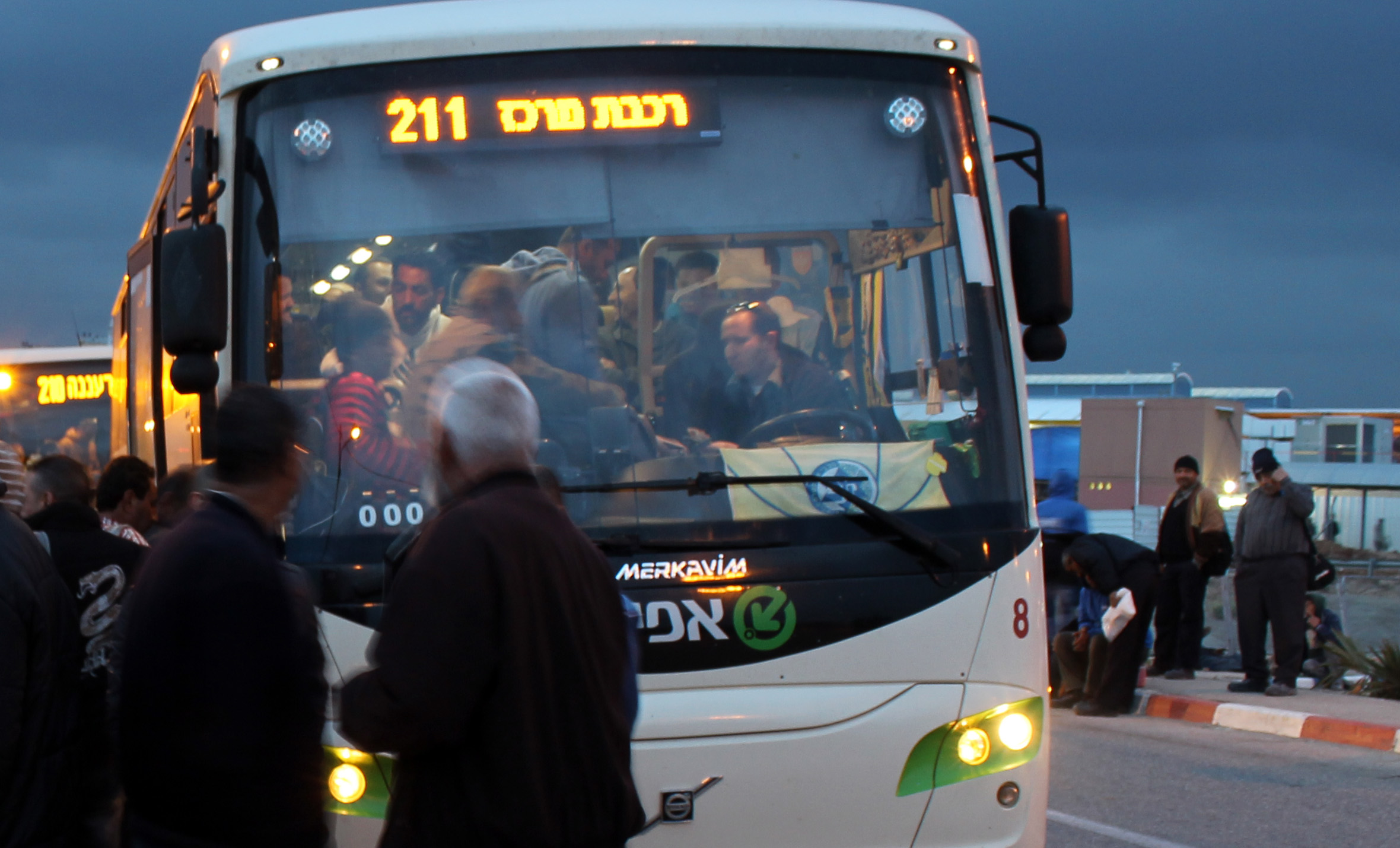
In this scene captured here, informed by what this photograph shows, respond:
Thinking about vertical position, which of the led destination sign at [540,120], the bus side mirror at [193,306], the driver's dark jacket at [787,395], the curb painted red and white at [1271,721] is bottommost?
the curb painted red and white at [1271,721]

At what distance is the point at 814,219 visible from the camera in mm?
4703

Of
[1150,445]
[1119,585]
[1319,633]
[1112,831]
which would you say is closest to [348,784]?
[1112,831]

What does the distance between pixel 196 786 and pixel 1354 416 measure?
1864 inches

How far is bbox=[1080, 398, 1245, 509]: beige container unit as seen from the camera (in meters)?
28.3

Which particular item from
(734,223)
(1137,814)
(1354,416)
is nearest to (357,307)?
(734,223)

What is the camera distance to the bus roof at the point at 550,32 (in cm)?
468

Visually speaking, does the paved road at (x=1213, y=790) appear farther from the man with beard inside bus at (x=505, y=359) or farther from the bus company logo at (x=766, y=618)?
the man with beard inside bus at (x=505, y=359)

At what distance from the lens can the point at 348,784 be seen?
409 cm

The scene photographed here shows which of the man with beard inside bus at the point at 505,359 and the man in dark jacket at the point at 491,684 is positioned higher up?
the man with beard inside bus at the point at 505,359

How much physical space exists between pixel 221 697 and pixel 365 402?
73.2 inches

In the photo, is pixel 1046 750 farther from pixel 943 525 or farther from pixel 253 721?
pixel 253 721

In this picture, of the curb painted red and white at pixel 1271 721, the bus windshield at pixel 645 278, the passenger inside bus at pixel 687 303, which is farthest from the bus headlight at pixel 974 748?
the curb painted red and white at pixel 1271 721

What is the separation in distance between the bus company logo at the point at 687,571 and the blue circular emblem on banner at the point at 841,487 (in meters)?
0.31

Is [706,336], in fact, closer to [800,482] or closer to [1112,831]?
[800,482]
